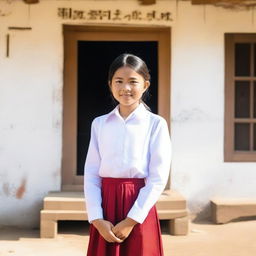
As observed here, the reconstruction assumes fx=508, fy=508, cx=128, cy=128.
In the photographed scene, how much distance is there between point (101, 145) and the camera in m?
2.50

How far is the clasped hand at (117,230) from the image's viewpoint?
2322mm

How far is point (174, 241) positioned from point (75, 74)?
2396 millimetres

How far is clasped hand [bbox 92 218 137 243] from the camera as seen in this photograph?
2322 mm

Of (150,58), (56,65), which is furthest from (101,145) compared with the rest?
(150,58)

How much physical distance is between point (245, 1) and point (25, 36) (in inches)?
105

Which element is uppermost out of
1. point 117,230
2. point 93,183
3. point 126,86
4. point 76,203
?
point 126,86

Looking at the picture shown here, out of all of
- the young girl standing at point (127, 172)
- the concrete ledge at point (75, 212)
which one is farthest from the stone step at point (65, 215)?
the young girl standing at point (127, 172)

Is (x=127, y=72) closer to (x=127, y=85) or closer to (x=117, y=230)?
(x=127, y=85)

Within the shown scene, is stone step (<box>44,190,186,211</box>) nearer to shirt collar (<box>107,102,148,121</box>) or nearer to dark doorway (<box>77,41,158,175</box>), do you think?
dark doorway (<box>77,41,158,175</box>)

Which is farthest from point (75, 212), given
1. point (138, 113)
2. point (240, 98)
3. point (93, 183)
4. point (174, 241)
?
point (138, 113)

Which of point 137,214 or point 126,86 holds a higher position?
point 126,86

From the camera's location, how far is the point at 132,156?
7.92ft

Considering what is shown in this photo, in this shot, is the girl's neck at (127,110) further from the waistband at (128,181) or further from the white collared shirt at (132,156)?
the waistband at (128,181)

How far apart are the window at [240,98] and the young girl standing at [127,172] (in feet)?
12.9
